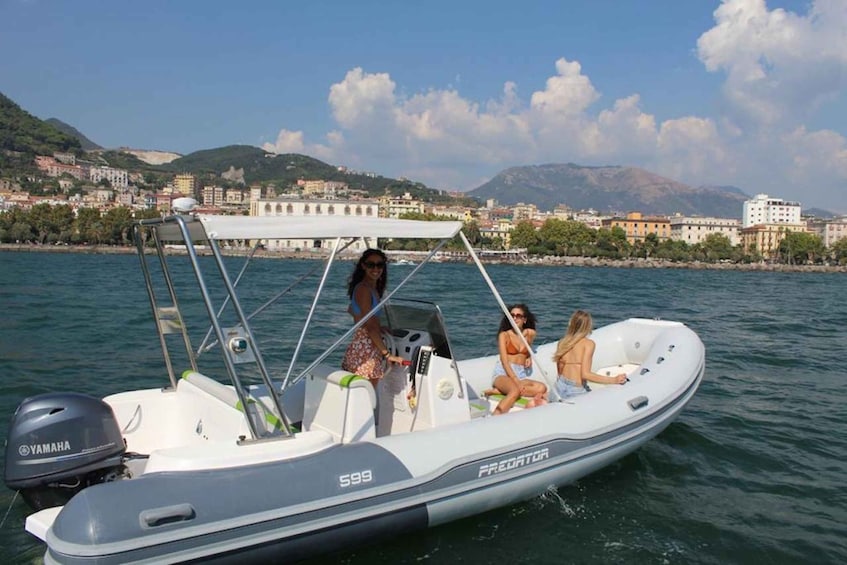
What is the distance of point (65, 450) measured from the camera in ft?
13.9

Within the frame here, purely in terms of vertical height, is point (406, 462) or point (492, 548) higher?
point (406, 462)

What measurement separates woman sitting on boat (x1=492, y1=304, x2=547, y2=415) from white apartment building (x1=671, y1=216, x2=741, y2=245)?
146 meters

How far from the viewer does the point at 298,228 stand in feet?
14.9

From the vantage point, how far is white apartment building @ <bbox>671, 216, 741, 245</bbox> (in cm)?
14475

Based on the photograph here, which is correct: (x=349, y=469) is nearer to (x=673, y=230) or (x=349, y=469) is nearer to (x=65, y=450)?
(x=65, y=450)

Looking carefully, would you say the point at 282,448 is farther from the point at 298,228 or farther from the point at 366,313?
the point at 298,228

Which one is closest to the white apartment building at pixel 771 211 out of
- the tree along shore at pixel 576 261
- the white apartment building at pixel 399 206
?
the tree along shore at pixel 576 261

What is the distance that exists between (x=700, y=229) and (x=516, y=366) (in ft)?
→ 495

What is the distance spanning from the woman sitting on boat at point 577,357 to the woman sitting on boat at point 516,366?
234 mm

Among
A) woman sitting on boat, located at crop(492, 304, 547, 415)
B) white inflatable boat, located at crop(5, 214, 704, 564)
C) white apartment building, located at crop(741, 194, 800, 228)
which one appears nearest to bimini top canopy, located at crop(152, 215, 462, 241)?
white inflatable boat, located at crop(5, 214, 704, 564)

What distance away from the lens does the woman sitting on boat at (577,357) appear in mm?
6395

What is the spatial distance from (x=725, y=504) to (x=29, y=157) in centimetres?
20614

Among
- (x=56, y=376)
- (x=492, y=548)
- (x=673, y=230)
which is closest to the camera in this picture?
(x=492, y=548)

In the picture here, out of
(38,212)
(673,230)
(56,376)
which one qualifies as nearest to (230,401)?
(56,376)
